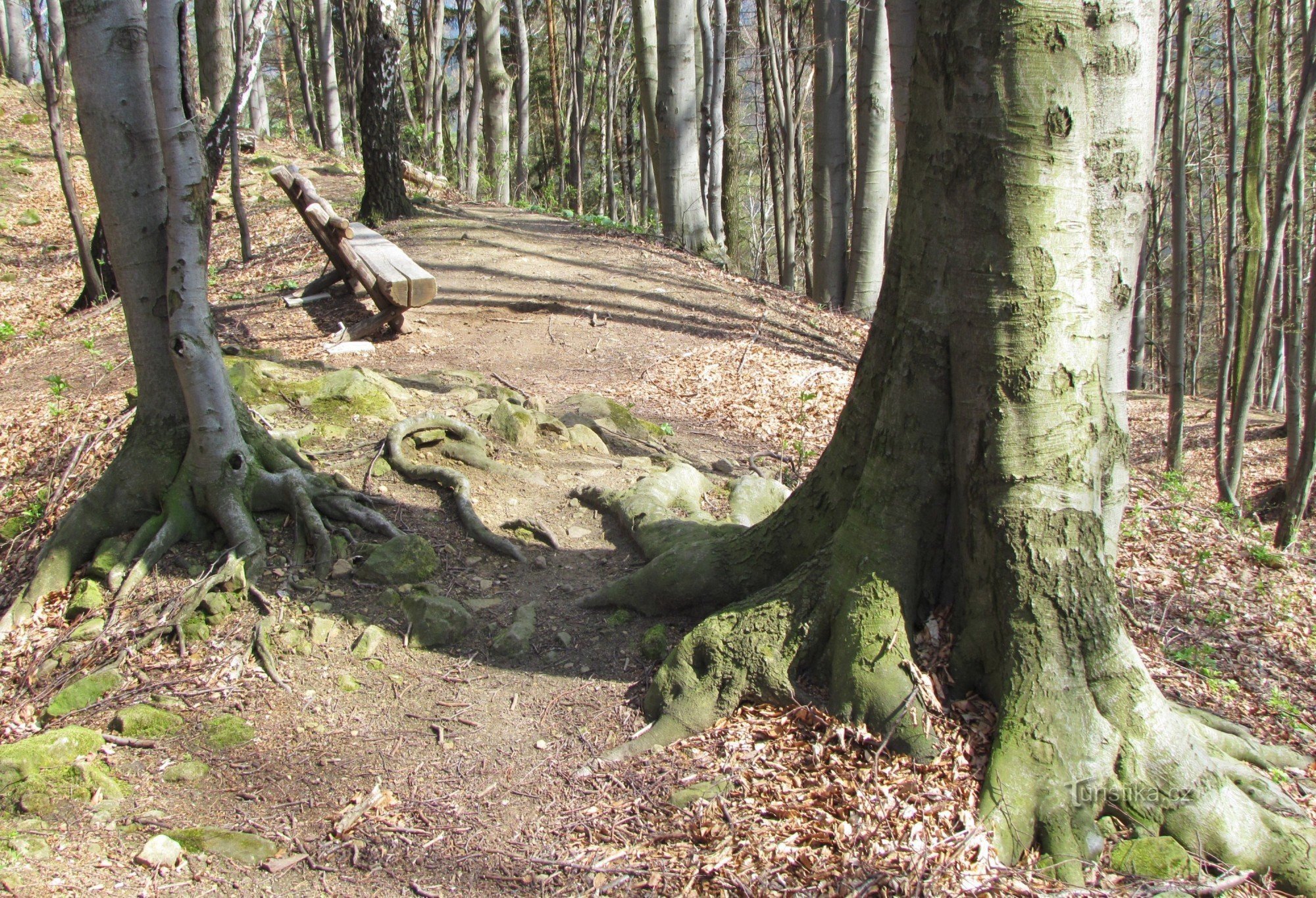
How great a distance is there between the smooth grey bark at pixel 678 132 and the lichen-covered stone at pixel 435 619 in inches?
367

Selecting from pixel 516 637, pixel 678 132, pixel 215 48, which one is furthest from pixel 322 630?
pixel 215 48

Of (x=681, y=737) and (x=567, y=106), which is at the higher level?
(x=567, y=106)

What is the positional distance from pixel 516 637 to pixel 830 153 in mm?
9899

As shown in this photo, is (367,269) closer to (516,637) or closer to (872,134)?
(516,637)

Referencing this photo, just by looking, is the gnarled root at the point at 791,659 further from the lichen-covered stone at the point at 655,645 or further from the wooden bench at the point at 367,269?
the wooden bench at the point at 367,269

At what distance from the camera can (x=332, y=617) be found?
4008mm

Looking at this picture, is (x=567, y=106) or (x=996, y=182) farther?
(x=567, y=106)

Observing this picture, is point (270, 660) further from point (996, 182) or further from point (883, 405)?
point (996, 182)

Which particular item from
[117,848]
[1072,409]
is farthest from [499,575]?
[1072,409]

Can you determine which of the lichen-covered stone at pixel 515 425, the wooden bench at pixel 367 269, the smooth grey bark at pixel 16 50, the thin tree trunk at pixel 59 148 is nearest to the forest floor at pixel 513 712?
the lichen-covered stone at pixel 515 425

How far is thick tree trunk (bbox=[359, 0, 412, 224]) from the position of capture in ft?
36.1

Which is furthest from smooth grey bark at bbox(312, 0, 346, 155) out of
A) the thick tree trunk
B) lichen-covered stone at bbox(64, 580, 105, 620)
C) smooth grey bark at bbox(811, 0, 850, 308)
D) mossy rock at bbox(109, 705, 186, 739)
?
mossy rock at bbox(109, 705, 186, 739)

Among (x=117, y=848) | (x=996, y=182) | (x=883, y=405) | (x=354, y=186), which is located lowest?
(x=117, y=848)

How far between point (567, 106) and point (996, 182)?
3104 centimetres
